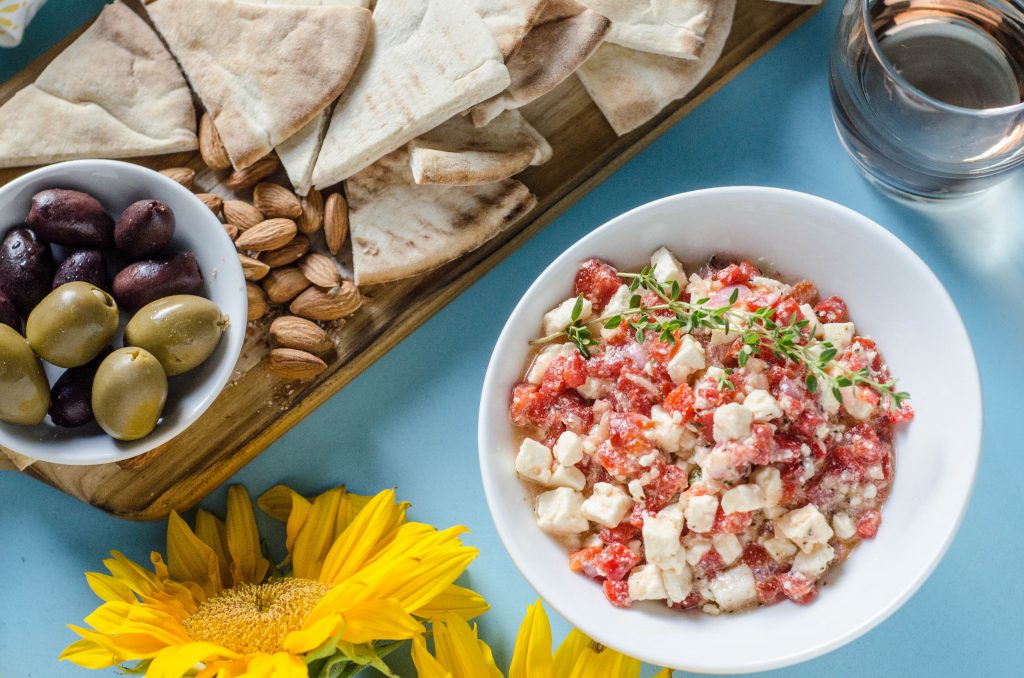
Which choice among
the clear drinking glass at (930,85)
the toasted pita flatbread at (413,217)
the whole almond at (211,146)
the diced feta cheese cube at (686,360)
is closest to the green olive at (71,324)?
the whole almond at (211,146)

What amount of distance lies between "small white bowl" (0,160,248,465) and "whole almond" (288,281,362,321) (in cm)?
16

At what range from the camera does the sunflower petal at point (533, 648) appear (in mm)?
1782

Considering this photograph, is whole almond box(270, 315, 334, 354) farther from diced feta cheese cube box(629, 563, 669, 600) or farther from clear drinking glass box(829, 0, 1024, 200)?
clear drinking glass box(829, 0, 1024, 200)

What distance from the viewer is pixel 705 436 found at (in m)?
1.56

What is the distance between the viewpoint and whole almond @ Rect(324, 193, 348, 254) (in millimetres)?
1879

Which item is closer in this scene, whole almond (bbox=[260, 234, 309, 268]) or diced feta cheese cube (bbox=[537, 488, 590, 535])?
diced feta cheese cube (bbox=[537, 488, 590, 535])

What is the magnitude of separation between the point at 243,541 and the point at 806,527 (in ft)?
3.61

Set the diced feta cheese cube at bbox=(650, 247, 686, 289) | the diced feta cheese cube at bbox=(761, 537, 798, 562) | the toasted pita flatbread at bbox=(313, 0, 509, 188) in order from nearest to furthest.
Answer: the diced feta cheese cube at bbox=(761, 537, 798, 562)
the diced feta cheese cube at bbox=(650, 247, 686, 289)
the toasted pita flatbread at bbox=(313, 0, 509, 188)

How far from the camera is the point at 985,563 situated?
1935mm

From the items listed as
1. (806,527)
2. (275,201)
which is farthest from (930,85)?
(275,201)

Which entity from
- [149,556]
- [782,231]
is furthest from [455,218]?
[149,556]

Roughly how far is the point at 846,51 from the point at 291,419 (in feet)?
4.31

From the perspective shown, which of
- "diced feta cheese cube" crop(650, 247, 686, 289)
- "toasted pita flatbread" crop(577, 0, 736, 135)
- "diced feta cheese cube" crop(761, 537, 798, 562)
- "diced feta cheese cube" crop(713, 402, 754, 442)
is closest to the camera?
"diced feta cheese cube" crop(713, 402, 754, 442)

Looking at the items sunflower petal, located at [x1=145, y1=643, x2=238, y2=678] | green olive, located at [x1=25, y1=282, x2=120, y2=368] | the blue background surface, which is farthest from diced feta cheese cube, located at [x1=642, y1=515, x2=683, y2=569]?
green olive, located at [x1=25, y1=282, x2=120, y2=368]
